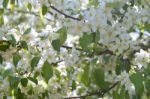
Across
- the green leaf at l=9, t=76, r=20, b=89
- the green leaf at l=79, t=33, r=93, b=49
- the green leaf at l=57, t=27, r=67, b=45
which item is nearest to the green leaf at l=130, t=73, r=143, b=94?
the green leaf at l=79, t=33, r=93, b=49

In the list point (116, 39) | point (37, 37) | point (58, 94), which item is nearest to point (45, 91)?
point (58, 94)

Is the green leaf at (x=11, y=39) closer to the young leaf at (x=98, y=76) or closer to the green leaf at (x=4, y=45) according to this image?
the green leaf at (x=4, y=45)

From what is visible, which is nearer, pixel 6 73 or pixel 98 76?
pixel 98 76

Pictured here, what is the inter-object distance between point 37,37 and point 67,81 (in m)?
0.42

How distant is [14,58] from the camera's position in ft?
7.16

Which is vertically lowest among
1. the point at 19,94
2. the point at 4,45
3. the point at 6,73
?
the point at 19,94

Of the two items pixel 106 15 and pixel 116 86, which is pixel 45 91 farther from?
pixel 106 15

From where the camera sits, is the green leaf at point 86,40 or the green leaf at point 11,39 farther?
the green leaf at point 11,39

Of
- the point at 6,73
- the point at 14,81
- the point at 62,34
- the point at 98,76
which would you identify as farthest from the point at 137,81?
the point at 6,73

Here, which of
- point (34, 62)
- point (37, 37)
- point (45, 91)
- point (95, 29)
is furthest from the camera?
point (45, 91)

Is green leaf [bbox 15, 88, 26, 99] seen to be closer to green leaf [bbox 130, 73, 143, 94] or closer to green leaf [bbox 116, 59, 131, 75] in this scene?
green leaf [bbox 116, 59, 131, 75]

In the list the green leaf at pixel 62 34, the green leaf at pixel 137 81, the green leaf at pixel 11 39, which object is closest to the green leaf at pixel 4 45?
the green leaf at pixel 11 39

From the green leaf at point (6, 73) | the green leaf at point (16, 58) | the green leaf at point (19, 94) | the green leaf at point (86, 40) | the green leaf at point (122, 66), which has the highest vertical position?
the green leaf at point (86, 40)

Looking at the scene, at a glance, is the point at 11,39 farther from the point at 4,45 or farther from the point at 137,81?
the point at 137,81
